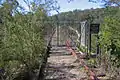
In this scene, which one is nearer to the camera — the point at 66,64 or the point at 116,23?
the point at 116,23

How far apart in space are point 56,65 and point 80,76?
9.74 feet

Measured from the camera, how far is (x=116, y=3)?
12164 millimetres

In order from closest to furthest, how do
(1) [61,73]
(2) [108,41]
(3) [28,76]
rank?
(3) [28,76]
(1) [61,73]
(2) [108,41]

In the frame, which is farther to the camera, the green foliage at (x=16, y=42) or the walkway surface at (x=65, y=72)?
the walkway surface at (x=65, y=72)

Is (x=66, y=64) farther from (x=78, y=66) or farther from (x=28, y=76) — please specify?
(x=28, y=76)

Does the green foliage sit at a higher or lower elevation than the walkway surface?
higher

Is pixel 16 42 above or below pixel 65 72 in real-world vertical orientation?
above

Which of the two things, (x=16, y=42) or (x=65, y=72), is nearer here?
(x=16, y=42)

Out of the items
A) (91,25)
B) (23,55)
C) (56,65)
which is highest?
(91,25)

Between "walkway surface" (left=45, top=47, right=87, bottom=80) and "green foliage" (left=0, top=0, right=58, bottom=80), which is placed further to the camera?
"walkway surface" (left=45, top=47, right=87, bottom=80)

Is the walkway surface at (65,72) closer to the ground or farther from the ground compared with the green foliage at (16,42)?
closer to the ground

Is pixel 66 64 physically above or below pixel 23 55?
below

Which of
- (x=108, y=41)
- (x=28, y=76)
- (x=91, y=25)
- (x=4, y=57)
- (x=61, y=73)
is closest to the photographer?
(x=4, y=57)

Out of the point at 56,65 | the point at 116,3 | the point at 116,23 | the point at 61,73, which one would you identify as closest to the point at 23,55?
the point at 61,73
